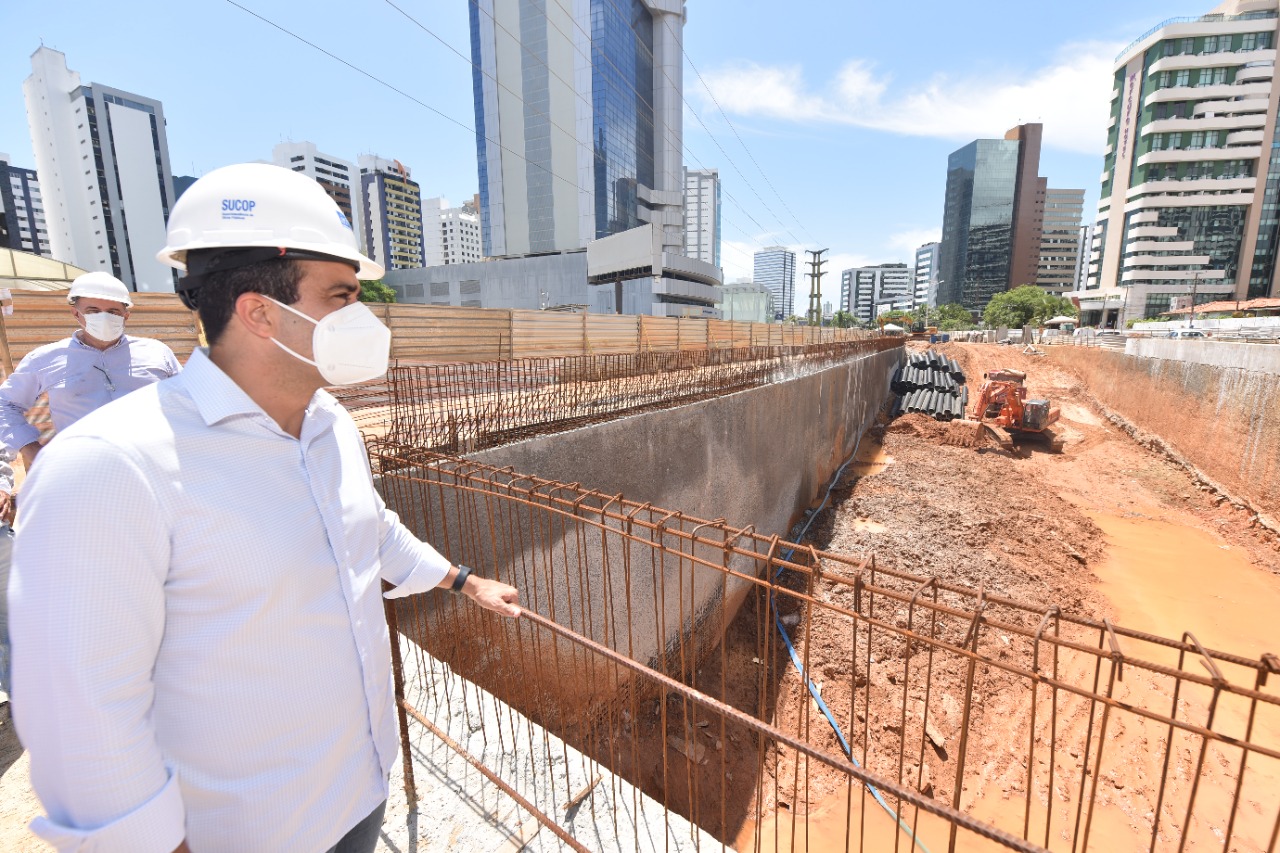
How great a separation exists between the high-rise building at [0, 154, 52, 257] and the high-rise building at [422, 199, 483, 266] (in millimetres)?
61891

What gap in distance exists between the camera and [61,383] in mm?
3193

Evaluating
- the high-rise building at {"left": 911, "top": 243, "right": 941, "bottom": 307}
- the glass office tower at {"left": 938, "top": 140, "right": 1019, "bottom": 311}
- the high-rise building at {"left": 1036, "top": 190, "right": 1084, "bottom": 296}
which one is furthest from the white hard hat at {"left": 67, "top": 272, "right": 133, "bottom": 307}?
the high-rise building at {"left": 911, "top": 243, "right": 941, "bottom": 307}

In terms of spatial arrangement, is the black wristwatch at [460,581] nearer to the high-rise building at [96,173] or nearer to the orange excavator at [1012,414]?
the orange excavator at [1012,414]

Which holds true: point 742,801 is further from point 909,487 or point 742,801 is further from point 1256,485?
point 1256,485

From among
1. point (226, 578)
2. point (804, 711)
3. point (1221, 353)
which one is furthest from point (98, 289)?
point (1221, 353)

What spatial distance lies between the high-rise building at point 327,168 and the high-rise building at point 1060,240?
143 metres

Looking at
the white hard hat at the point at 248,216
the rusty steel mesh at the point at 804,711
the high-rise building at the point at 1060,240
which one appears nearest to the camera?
the white hard hat at the point at 248,216

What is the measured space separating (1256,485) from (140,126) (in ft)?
329

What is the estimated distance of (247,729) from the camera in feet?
3.59

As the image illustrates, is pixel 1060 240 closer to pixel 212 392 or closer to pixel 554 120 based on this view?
pixel 554 120

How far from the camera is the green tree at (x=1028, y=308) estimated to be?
6781 cm

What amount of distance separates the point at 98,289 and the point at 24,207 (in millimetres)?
144121

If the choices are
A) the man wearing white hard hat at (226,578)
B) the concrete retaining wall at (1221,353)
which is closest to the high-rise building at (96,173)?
the man wearing white hard hat at (226,578)

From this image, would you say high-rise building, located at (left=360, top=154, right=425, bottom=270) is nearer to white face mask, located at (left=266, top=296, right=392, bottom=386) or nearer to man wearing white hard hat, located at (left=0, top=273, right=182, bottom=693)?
man wearing white hard hat, located at (left=0, top=273, right=182, bottom=693)
